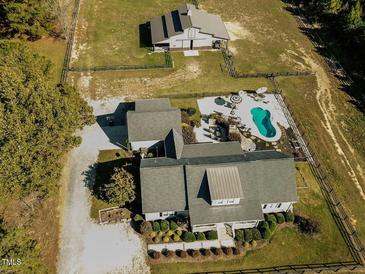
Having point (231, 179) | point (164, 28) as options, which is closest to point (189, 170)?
point (231, 179)

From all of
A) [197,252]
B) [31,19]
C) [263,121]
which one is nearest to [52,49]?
[31,19]

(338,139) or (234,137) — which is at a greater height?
(234,137)

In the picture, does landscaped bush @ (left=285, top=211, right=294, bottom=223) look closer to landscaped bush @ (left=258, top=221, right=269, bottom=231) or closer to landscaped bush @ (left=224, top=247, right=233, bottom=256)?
landscaped bush @ (left=258, top=221, right=269, bottom=231)

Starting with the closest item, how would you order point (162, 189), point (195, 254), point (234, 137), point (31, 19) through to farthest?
1. point (195, 254)
2. point (162, 189)
3. point (234, 137)
4. point (31, 19)

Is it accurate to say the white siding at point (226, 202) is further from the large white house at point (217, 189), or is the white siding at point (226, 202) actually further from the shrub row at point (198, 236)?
the shrub row at point (198, 236)

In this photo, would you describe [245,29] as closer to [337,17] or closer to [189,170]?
[337,17]

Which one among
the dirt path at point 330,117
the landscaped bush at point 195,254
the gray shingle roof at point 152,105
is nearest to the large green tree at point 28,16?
the gray shingle roof at point 152,105

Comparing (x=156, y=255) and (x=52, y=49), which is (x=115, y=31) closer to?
(x=52, y=49)
